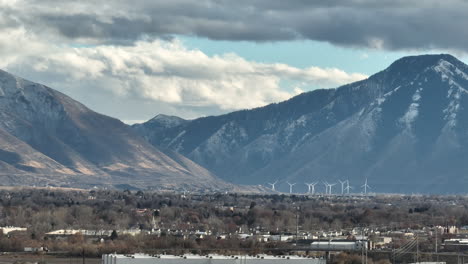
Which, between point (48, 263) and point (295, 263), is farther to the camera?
point (48, 263)

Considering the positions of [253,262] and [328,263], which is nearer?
[253,262]

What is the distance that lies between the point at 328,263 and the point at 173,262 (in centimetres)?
3991

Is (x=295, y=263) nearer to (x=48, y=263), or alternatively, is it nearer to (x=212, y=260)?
(x=212, y=260)

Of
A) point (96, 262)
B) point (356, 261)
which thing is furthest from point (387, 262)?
point (96, 262)

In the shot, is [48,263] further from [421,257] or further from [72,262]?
[421,257]

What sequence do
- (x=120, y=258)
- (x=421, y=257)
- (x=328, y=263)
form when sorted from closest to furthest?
(x=120, y=258)
(x=328, y=263)
(x=421, y=257)

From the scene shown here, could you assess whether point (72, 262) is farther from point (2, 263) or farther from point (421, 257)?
point (421, 257)

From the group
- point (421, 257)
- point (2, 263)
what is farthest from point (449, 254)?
point (2, 263)

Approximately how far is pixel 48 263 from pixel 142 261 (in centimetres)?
4373

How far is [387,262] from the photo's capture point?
7584 inches

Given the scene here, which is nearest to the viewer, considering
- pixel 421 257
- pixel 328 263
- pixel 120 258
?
pixel 120 258

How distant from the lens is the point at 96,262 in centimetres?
19625

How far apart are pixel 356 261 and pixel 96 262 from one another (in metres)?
34.7

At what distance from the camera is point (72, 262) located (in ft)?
649
